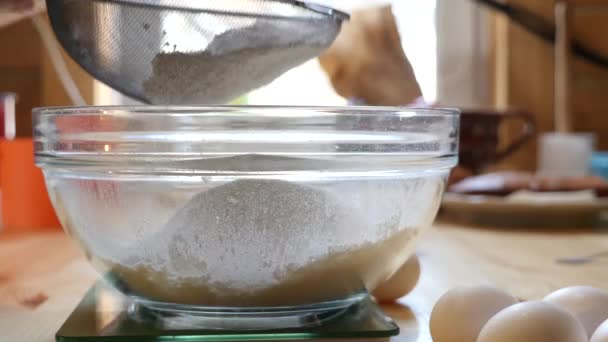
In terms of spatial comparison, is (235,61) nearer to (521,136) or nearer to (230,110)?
(230,110)

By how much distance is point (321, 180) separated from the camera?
446 mm

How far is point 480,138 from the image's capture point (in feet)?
4.79

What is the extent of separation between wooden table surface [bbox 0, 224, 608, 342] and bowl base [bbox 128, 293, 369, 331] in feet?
0.17

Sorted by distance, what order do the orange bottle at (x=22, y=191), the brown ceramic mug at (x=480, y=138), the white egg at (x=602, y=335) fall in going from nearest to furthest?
the white egg at (x=602, y=335)
the orange bottle at (x=22, y=191)
the brown ceramic mug at (x=480, y=138)

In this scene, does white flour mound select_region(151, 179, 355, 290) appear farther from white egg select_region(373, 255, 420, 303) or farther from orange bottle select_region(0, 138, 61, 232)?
orange bottle select_region(0, 138, 61, 232)

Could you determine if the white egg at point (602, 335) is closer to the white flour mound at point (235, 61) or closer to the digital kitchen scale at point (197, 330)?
the digital kitchen scale at point (197, 330)

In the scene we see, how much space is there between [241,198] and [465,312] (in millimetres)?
144

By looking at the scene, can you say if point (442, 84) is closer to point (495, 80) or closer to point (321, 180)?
point (495, 80)

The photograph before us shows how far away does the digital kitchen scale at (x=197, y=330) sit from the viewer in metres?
0.42

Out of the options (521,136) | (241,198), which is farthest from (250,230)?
(521,136)

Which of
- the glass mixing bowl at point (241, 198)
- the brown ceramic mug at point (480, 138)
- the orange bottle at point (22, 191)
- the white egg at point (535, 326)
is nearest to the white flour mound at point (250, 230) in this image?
the glass mixing bowl at point (241, 198)

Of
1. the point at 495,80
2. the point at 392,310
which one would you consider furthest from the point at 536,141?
the point at 392,310

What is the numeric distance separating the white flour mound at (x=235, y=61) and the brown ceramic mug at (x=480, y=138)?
0.87 meters

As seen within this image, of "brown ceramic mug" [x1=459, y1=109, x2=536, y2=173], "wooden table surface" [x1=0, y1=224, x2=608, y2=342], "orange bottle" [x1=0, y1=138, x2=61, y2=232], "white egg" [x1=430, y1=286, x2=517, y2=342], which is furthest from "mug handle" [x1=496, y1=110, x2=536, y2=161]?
"white egg" [x1=430, y1=286, x2=517, y2=342]
